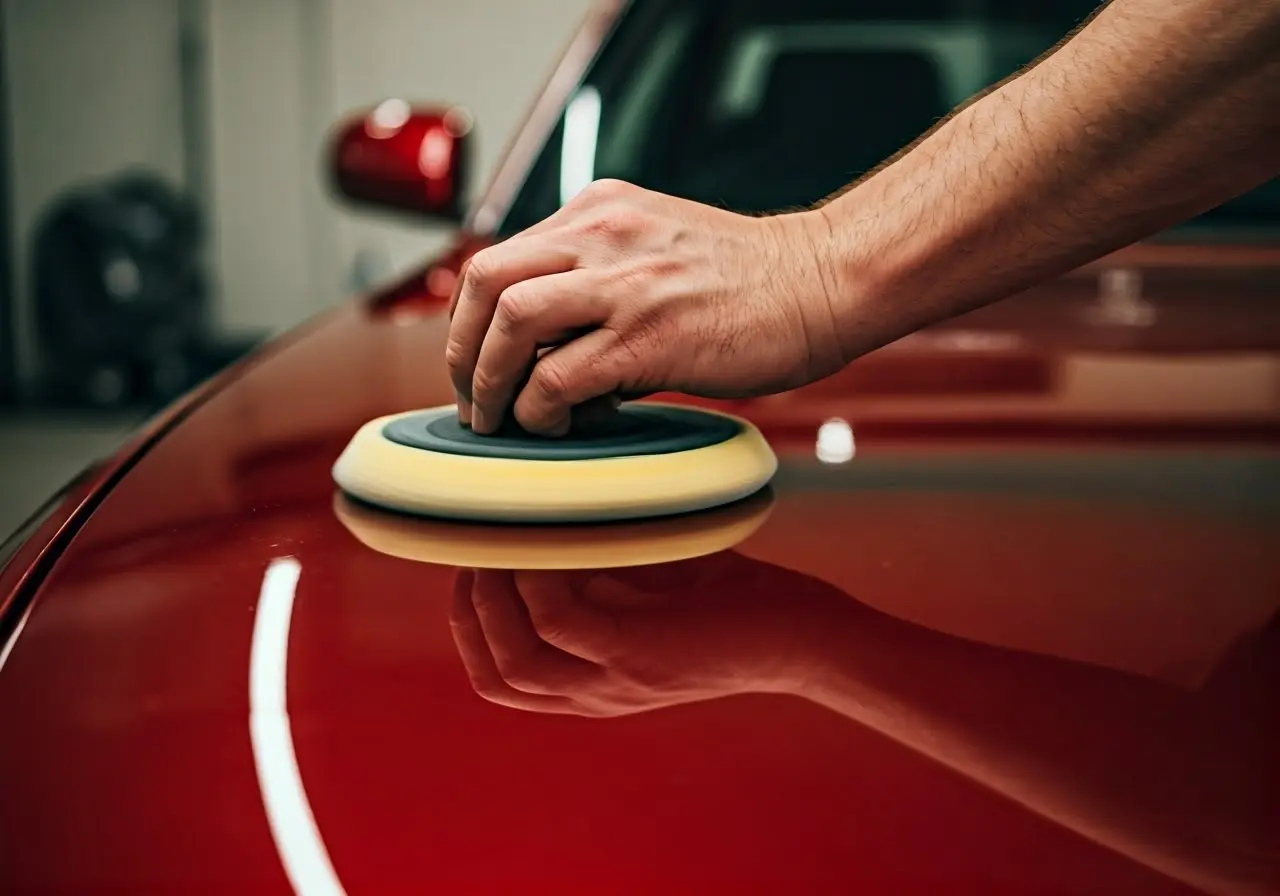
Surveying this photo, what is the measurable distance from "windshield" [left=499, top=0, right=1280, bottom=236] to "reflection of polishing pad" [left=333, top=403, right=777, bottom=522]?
2.39ft

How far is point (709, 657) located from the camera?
1.86 ft

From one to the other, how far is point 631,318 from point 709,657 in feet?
0.97

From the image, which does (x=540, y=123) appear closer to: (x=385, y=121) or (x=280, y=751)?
(x=385, y=121)

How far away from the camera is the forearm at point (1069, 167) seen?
0.68 metres

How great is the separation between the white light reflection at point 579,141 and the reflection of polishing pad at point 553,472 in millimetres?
743

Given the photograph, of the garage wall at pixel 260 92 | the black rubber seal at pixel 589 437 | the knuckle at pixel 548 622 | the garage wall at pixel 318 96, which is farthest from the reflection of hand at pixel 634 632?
the garage wall at pixel 260 92

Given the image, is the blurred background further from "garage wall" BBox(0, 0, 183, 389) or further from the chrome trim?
the chrome trim

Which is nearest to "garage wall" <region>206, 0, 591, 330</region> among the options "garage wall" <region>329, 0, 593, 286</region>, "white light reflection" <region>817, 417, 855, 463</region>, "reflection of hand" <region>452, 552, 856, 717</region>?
"garage wall" <region>329, 0, 593, 286</region>

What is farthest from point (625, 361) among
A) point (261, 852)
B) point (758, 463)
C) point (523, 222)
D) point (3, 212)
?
point (3, 212)

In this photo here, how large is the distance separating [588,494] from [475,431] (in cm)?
13

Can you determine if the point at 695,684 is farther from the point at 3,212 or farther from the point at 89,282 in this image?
the point at 3,212

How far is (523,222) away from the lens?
1488 mm

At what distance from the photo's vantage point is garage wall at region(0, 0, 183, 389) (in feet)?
22.9

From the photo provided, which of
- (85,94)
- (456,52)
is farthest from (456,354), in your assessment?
(85,94)
